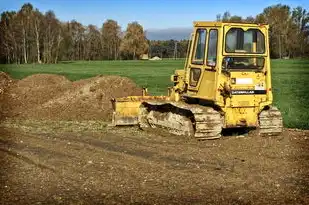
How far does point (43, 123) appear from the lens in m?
16.2

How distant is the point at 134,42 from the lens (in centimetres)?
11656

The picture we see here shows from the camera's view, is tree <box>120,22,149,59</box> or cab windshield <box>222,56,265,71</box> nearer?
cab windshield <box>222,56,265,71</box>

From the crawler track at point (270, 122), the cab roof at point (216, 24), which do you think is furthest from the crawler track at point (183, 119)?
the cab roof at point (216, 24)

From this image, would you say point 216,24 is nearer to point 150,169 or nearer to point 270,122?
point 270,122

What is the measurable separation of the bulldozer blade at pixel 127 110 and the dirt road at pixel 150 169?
147 cm

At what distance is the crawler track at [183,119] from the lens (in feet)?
39.6

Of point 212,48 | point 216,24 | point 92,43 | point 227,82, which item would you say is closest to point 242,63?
point 227,82

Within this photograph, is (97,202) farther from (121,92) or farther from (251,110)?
(121,92)

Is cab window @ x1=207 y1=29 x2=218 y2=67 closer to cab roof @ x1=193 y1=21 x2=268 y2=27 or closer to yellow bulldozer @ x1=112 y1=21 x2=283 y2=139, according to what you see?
yellow bulldozer @ x1=112 y1=21 x2=283 y2=139

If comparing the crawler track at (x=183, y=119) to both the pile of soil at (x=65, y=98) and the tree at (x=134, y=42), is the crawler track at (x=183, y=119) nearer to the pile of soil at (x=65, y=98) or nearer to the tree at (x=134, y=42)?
the pile of soil at (x=65, y=98)

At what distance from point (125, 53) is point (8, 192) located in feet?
378

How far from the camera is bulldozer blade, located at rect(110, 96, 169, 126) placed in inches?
602

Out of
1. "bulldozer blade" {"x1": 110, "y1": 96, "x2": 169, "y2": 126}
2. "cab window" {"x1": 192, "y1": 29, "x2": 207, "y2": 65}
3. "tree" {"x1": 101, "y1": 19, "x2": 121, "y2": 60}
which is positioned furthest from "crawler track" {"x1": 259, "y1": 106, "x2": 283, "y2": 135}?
"tree" {"x1": 101, "y1": 19, "x2": 121, "y2": 60}

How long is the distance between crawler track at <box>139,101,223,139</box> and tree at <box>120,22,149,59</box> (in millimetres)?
98794
